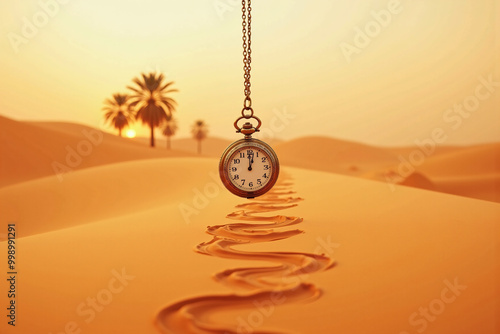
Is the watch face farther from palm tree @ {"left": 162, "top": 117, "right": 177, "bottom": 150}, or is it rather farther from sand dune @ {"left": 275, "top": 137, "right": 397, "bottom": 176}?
sand dune @ {"left": 275, "top": 137, "right": 397, "bottom": 176}

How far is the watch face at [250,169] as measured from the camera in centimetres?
542

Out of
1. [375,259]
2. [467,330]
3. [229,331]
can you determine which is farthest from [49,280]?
[467,330]

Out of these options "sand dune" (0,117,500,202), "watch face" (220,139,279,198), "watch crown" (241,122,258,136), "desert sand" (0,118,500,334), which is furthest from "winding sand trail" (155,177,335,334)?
"sand dune" (0,117,500,202)

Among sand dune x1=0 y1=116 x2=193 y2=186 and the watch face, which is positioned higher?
sand dune x1=0 y1=116 x2=193 y2=186

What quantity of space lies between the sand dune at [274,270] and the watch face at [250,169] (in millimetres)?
Result: 803

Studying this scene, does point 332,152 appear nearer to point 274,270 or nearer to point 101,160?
point 101,160

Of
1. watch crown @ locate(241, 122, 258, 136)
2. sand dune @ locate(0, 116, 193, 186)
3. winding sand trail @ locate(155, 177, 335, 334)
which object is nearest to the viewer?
winding sand trail @ locate(155, 177, 335, 334)

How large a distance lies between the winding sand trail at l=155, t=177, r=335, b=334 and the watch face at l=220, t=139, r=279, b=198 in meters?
0.81

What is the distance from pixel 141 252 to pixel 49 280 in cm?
122

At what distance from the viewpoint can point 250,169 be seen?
17.9 feet

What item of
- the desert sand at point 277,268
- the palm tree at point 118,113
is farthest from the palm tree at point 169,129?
the desert sand at point 277,268

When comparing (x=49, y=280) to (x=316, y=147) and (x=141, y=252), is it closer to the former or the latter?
(x=141, y=252)

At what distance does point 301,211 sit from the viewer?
8039 millimetres

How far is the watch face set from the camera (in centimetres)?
542
